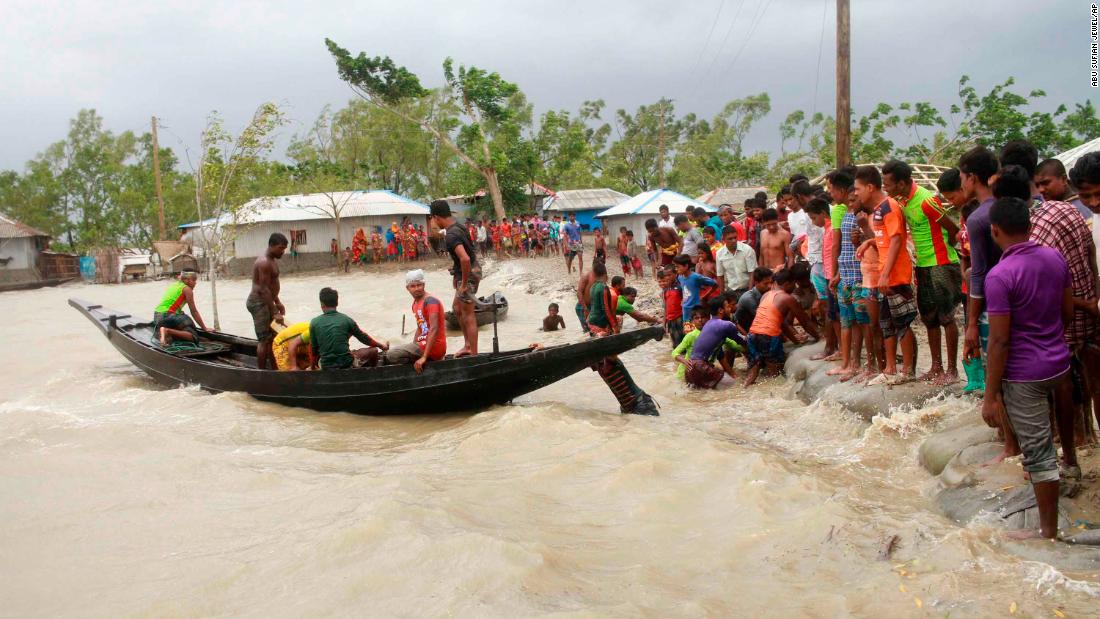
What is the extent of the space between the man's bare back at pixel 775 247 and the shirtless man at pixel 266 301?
231 inches

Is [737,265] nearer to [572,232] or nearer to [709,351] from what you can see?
[709,351]

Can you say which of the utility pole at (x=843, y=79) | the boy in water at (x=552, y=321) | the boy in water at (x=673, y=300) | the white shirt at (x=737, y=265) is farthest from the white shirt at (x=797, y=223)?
the boy in water at (x=552, y=321)

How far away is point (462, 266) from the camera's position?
28.0ft

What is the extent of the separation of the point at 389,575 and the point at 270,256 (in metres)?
6.59

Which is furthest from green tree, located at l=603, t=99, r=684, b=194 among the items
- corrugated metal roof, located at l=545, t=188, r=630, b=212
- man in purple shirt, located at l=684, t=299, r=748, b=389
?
man in purple shirt, located at l=684, t=299, r=748, b=389

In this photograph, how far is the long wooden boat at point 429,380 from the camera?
25.9 ft

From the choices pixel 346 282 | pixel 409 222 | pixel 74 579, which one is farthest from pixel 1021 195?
pixel 409 222

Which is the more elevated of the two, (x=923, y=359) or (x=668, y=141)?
(x=668, y=141)

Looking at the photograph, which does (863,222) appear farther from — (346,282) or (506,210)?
(506,210)

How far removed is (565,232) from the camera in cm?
2489

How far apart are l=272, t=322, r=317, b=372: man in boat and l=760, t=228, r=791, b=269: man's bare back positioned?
5494 mm

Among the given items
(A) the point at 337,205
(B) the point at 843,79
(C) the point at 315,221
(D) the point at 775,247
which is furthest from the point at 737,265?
(A) the point at 337,205

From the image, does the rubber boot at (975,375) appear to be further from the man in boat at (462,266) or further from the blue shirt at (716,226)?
the blue shirt at (716,226)

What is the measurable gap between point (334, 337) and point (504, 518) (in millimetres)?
3912
